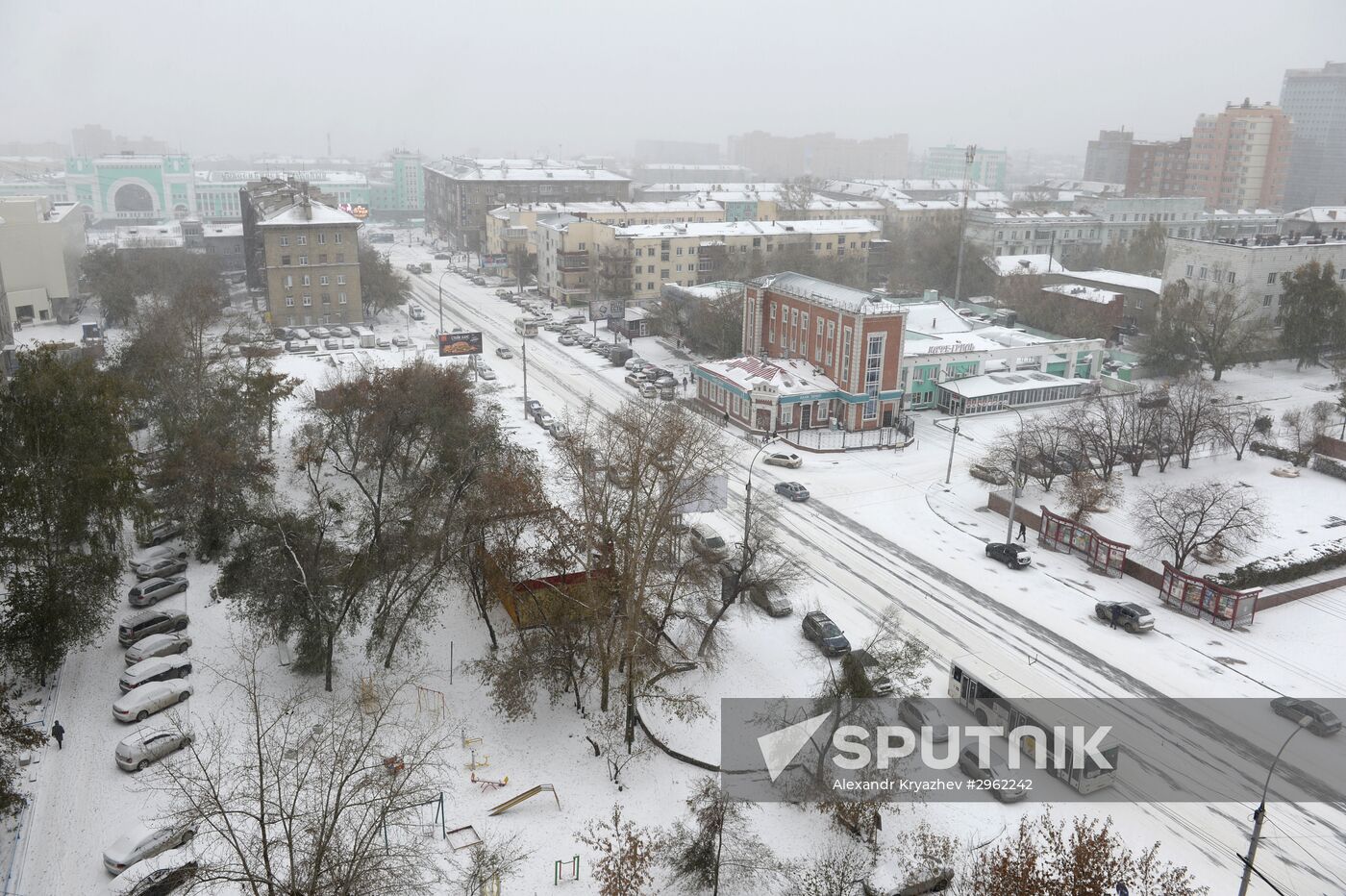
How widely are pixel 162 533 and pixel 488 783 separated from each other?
17.5 metres

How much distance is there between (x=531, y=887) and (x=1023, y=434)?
2626cm

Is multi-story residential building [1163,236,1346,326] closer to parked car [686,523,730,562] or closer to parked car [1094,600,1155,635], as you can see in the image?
parked car [1094,600,1155,635]

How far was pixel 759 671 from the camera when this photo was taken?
77.5 ft

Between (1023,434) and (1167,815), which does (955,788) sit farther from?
(1023,434)

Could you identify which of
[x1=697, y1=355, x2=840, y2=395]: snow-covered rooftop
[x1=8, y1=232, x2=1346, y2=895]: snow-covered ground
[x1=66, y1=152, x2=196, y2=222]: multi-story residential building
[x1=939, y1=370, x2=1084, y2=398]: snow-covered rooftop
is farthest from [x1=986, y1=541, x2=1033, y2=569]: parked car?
[x1=66, y1=152, x2=196, y2=222]: multi-story residential building

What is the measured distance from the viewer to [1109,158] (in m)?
174

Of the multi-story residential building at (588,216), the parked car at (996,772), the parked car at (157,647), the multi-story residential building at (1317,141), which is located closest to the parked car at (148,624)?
the parked car at (157,647)

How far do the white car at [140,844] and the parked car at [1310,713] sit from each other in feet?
77.4

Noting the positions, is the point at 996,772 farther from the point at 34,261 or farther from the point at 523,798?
the point at 34,261

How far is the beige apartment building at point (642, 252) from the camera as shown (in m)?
70.2

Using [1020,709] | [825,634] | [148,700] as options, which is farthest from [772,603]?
[148,700]

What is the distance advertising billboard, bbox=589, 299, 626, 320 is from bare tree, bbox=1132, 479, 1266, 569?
133 ft

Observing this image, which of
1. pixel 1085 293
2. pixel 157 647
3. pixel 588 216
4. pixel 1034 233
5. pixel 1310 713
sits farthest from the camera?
pixel 1034 233

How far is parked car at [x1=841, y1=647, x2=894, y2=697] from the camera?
58.5 feet
